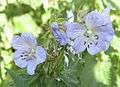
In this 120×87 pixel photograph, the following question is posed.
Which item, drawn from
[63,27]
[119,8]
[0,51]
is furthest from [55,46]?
[0,51]

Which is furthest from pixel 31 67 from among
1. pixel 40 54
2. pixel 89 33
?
pixel 89 33

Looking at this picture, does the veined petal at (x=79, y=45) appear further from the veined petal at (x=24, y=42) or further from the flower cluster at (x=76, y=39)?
the veined petal at (x=24, y=42)

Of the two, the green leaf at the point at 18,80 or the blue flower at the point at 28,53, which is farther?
the green leaf at the point at 18,80

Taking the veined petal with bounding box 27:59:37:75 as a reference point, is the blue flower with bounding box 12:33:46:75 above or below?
above

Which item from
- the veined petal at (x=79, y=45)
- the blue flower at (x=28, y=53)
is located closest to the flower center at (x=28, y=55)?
the blue flower at (x=28, y=53)

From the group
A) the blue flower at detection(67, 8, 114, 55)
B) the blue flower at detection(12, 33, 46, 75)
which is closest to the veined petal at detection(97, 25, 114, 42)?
the blue flower at detection(67, 8, 114, 55)

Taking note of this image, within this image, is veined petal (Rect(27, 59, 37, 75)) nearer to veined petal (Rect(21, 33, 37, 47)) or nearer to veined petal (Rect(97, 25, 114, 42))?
veined petal (Rect(21, 33, 37, 47))

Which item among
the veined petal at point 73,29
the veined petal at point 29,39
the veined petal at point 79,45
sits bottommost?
the veined petal at point 79,45

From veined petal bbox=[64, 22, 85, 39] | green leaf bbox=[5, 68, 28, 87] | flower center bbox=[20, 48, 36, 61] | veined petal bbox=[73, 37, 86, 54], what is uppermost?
veined petal bbox=[64, 22, 85, 39]
